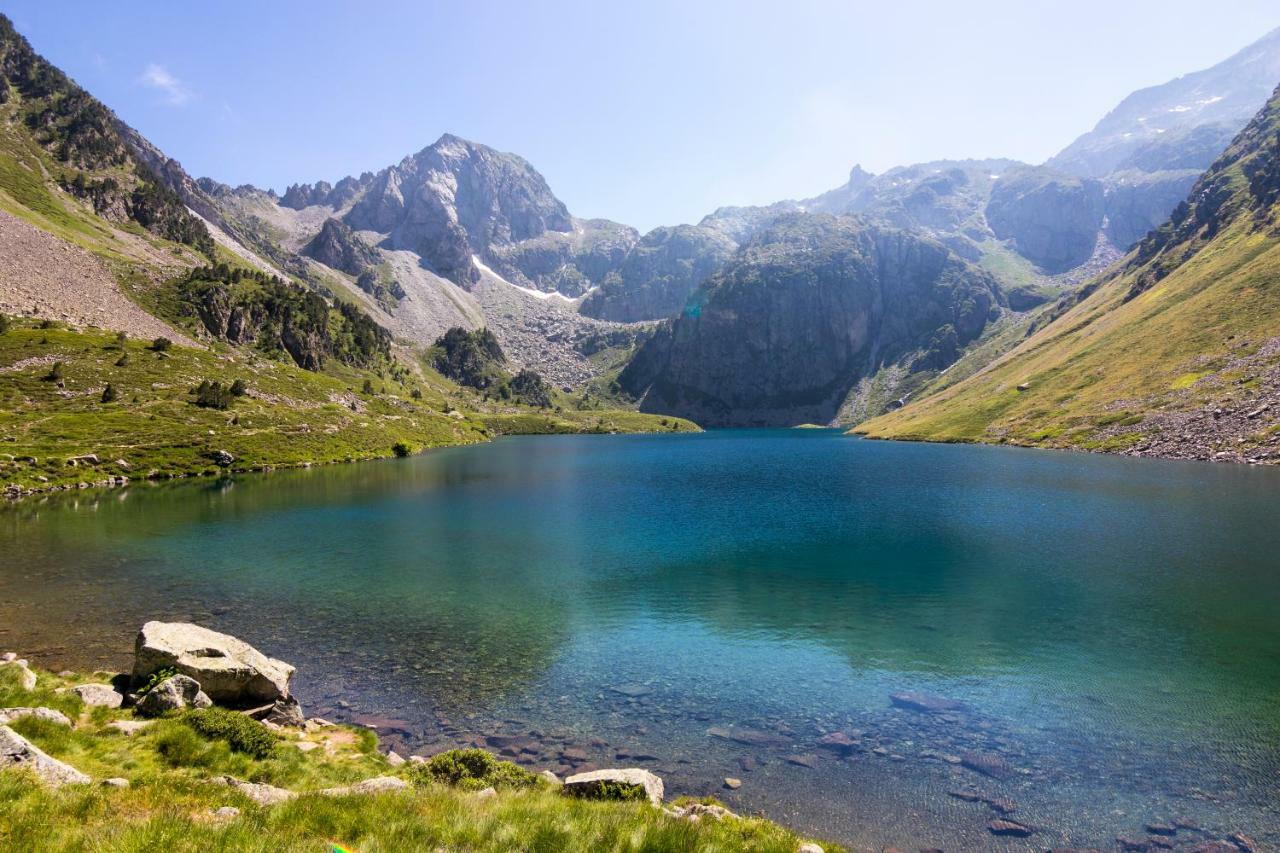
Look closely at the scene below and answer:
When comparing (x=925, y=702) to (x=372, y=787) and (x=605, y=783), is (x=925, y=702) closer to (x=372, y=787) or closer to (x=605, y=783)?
(x=605, y=783)

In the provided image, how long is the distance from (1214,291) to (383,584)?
199 meters

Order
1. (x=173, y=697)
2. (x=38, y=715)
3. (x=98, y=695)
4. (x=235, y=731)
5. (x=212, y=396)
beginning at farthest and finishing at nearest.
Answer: (x=212, y=396)
(x=98, y=695)
(x=173, y=697)
(x=235, y=731)
(x=38, y=715)

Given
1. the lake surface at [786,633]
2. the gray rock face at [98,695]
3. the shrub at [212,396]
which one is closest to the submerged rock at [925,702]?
the lake surface at [786,633]

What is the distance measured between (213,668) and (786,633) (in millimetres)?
25243

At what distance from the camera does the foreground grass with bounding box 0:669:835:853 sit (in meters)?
9.98

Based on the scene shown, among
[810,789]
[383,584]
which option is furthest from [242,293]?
[810,789]

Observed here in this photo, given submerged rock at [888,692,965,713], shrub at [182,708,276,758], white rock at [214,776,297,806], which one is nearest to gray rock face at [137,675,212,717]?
shrub at [182,708,276,758]

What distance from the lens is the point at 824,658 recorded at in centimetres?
2950

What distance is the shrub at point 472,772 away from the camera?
1703 centimetres

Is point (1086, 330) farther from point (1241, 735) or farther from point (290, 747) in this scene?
point (290, 747)

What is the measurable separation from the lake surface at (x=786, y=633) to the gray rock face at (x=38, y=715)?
7873 millimetres

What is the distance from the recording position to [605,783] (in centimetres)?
1644

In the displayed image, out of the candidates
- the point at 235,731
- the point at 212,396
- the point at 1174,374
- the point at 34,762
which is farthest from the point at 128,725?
the point at 1174,374

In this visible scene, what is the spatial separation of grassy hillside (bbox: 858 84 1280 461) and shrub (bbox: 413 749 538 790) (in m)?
120
